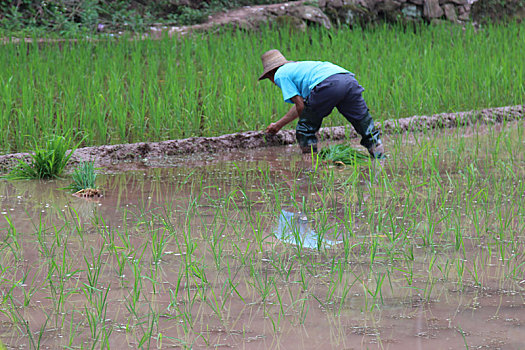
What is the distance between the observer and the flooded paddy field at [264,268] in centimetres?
205

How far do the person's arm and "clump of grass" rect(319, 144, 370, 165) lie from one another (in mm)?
379

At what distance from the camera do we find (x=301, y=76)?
4914 mm

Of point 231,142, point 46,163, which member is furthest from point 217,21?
point 46,163

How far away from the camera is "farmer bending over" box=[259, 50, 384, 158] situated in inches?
189

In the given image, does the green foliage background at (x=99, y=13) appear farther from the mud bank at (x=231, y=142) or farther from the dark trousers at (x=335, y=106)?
the dark trousers at (x=335, y=106)

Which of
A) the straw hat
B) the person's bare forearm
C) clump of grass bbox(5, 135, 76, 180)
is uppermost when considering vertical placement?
the straw hat

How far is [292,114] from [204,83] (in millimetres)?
1491

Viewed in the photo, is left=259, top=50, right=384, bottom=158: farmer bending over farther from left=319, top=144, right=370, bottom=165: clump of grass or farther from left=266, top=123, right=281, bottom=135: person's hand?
left=319, top=144, right=370, bottom=165: clump of grass

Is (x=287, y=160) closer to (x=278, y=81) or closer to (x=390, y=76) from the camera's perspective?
(x=278, y=81)

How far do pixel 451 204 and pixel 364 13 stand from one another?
7313 millimetres

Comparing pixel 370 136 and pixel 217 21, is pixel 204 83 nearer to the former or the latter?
pixel 370 136

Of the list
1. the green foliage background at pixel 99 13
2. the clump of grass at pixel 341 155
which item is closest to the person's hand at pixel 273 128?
the clump of grass at pixel 341 155

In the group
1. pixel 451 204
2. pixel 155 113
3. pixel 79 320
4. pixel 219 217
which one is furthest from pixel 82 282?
pixel 155 113

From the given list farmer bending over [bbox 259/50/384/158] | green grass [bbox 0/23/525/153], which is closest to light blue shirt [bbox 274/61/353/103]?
farmer bending over [bbox 259/50/384/158]
